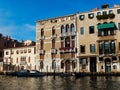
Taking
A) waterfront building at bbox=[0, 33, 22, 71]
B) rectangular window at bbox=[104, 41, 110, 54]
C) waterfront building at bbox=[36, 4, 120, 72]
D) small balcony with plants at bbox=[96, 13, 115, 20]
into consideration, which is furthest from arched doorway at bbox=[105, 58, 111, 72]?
waterfront building at bbox=[0, 33, 22, 71]

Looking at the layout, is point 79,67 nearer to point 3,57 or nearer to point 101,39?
point 101,39

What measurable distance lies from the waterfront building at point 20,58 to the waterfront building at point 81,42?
20.0 feet

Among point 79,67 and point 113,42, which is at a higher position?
point 113,42

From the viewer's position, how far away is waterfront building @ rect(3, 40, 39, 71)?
232 feet

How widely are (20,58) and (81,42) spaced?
22.3 metres

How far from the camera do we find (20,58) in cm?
7356

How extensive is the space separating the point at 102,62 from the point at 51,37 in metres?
14.3

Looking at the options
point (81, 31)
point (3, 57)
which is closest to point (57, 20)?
point (81, 31)

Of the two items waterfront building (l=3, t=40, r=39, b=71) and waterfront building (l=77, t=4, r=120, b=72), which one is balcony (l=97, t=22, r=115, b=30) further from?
waterfront building (l=3, t=40, r=39, b=71)

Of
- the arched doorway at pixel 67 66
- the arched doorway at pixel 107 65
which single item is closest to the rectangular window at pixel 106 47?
the arched doorway at pixel 107 65

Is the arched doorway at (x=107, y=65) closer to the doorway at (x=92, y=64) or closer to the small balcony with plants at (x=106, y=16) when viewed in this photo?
the doorway at (x=92, y=64)

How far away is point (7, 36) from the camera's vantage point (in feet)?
283

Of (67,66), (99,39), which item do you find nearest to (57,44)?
(67,66)

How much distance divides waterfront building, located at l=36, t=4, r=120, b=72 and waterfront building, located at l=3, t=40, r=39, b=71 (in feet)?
20.0
